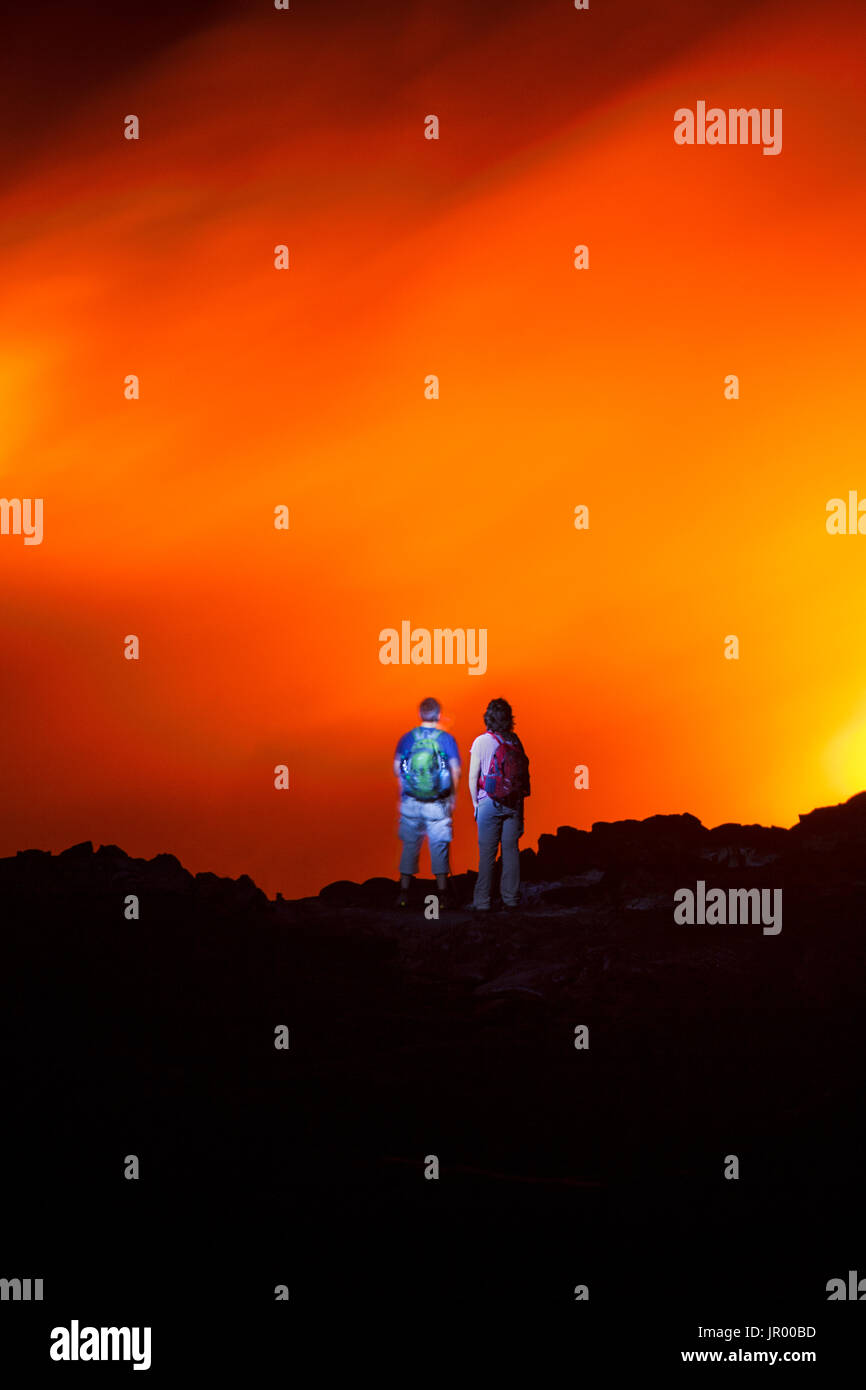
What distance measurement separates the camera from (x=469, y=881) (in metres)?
25.0

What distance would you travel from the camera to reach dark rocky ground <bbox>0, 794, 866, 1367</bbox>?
14.9 metres

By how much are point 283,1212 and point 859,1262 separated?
203 inches

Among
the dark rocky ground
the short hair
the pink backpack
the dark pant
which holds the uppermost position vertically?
the short hair

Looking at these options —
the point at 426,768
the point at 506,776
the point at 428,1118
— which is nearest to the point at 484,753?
the point at 506,776

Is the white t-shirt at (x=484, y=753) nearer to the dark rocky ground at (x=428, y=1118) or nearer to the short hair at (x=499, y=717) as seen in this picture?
the short hair at (x=499, y=717)

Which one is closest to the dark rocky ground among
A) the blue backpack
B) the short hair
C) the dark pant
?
the dark pant

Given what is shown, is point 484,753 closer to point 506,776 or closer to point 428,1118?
point 506,776

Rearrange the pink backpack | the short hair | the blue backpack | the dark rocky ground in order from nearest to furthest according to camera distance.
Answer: the dark rocky ground
the pink backpack
the short hair
the blue backpack

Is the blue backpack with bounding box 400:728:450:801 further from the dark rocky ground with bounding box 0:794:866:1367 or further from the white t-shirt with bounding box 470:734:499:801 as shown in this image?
the dark rocky ground with bounding box 0:794:866:1367

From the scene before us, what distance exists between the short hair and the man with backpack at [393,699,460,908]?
59 centimetres

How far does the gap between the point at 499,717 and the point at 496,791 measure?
963mm

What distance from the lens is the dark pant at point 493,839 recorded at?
21203mm

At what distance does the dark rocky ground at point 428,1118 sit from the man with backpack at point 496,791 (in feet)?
4.38

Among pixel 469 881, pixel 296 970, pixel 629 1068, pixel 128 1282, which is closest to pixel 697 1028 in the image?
pixel 629 1068
